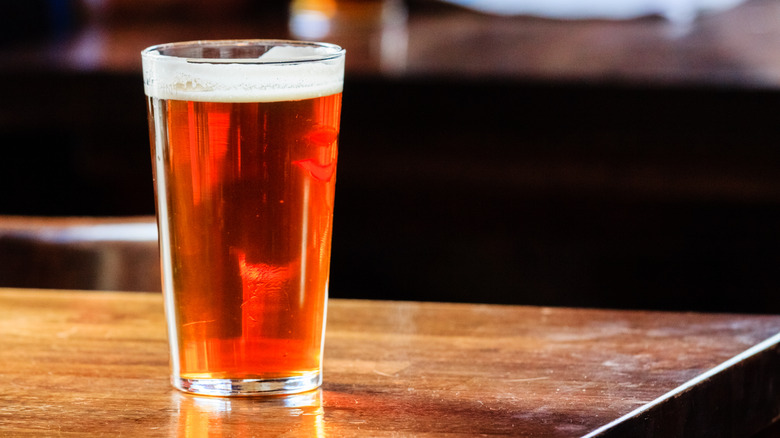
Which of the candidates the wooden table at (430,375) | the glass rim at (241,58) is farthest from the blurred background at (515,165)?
the glass rim at (241,58)

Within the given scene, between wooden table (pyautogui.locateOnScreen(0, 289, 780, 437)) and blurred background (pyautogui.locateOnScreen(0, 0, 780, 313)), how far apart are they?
1.11 m

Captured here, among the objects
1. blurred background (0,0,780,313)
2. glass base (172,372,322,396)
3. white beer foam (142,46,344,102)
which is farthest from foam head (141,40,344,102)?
blurred background (0,0,780,313)

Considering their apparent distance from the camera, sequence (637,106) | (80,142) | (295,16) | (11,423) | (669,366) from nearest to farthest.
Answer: (11,423), (669,366), (637,106), (80,142), (295,16)

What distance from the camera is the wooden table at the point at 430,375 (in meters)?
0.62

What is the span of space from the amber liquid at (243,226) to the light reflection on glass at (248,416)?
19 mm

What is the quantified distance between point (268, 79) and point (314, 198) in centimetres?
9

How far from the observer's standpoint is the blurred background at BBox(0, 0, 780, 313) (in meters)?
1.95

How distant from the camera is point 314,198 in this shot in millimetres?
674

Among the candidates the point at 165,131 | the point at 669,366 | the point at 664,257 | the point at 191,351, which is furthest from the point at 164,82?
the point at 664,257

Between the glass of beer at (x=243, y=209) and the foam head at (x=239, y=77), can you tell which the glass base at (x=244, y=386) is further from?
the foam head at (x=239, y=77)

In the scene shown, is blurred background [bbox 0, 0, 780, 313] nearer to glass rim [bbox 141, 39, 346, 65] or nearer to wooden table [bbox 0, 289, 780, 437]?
wooden table [bbox 0, 289, 780, 437]

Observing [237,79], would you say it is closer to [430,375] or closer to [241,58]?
[241,58]

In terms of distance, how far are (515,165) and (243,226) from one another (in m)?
1.47

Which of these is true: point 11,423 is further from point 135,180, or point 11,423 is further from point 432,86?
point 135,180
